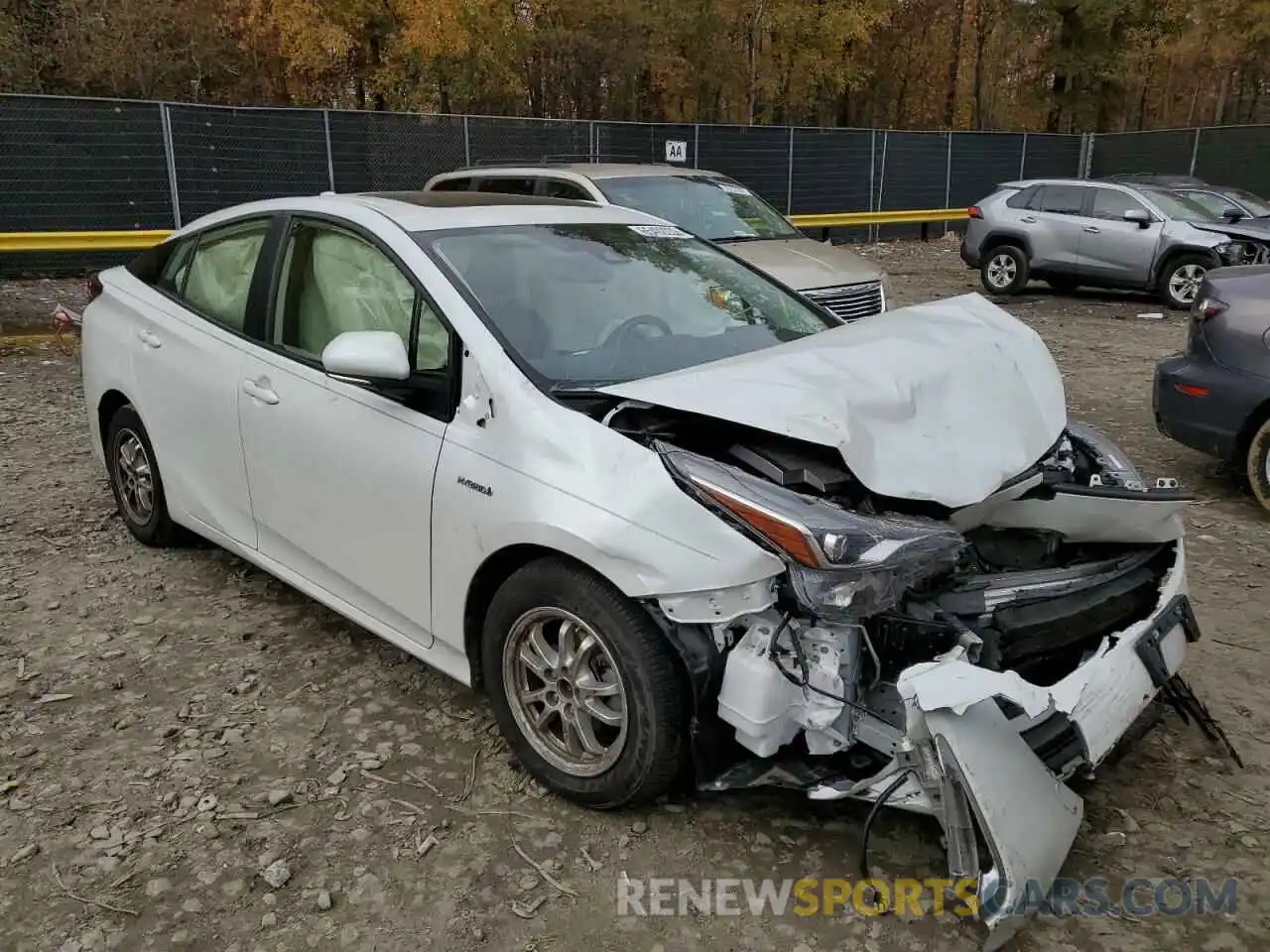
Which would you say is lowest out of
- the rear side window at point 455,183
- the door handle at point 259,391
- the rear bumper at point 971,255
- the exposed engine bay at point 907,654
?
the rear bumper at point 971,255

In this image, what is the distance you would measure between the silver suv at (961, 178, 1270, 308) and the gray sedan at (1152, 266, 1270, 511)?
26.8ft

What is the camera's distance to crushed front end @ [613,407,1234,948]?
7.82ft

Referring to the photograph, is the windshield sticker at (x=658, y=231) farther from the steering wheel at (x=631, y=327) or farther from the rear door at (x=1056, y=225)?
the rear door at (x=1056, y=225)

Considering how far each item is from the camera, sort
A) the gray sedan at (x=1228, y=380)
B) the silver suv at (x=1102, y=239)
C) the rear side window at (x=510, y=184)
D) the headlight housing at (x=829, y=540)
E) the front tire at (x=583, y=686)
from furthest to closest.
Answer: the silver suv at (x=1102, y=239)
the rear side window at (x=510, y=184)
the gray sedan at (x=1228, y=380)
the front tire at (x=583, y=686)
the headlight housing at (x=829, y=540)

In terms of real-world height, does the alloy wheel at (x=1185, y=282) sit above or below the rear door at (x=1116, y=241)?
below

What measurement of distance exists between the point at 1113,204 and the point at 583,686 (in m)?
13.4

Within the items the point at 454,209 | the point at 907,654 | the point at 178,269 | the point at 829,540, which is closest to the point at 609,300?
the point at 454,209

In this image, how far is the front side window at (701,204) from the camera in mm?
9047

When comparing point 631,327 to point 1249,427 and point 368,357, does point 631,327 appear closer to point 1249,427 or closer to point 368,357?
point 368,357

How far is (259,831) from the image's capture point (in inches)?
117

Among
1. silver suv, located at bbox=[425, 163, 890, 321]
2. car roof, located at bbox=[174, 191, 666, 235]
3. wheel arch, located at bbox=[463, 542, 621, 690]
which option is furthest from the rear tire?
wheel arch, located at bbox=[463, 542, 621, 690]

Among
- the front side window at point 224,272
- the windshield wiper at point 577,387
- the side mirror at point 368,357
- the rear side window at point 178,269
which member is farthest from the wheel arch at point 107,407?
the windshield wiper at point 577,387

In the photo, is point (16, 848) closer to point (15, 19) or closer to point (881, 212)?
point (881, 212)

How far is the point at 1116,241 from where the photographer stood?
13570 mm
